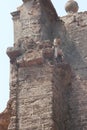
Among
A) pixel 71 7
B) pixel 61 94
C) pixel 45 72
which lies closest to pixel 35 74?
pixel 45 72

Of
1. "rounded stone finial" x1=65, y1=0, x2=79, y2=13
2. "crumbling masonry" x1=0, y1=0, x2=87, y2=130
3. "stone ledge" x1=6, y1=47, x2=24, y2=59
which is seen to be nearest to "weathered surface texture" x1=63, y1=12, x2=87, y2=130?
"crumbling masonry" x1=0, y1=0, x2=87, y2=130

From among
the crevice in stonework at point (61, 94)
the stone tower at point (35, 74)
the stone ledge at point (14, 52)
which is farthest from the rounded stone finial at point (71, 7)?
the stone ledge at point (14, 52)

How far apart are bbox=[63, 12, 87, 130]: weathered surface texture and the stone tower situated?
0.17m

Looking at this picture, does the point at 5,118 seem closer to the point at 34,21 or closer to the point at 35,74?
the point at 35,74

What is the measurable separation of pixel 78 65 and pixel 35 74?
3.49ft

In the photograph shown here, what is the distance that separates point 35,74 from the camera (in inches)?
311

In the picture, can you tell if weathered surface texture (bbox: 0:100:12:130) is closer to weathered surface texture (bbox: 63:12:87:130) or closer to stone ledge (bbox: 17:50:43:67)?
stone ledge (bbox: 17:50:43:67)

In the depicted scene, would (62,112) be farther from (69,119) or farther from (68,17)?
(68,17)

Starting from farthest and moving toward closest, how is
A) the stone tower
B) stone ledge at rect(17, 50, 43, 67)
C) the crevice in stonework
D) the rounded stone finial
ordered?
the rounded stone finial, stone ledge at rect(17, 50, 43, 67), the crevice in stonework, the stone tower

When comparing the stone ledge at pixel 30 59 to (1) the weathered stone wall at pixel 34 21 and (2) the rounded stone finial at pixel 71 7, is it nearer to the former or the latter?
(1) the weathered stone wall at pixel 34 21

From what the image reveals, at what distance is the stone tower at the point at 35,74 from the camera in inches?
295

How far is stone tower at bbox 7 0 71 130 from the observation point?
7500 mm

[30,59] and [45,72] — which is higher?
[30,59]

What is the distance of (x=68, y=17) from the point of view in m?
9.18
